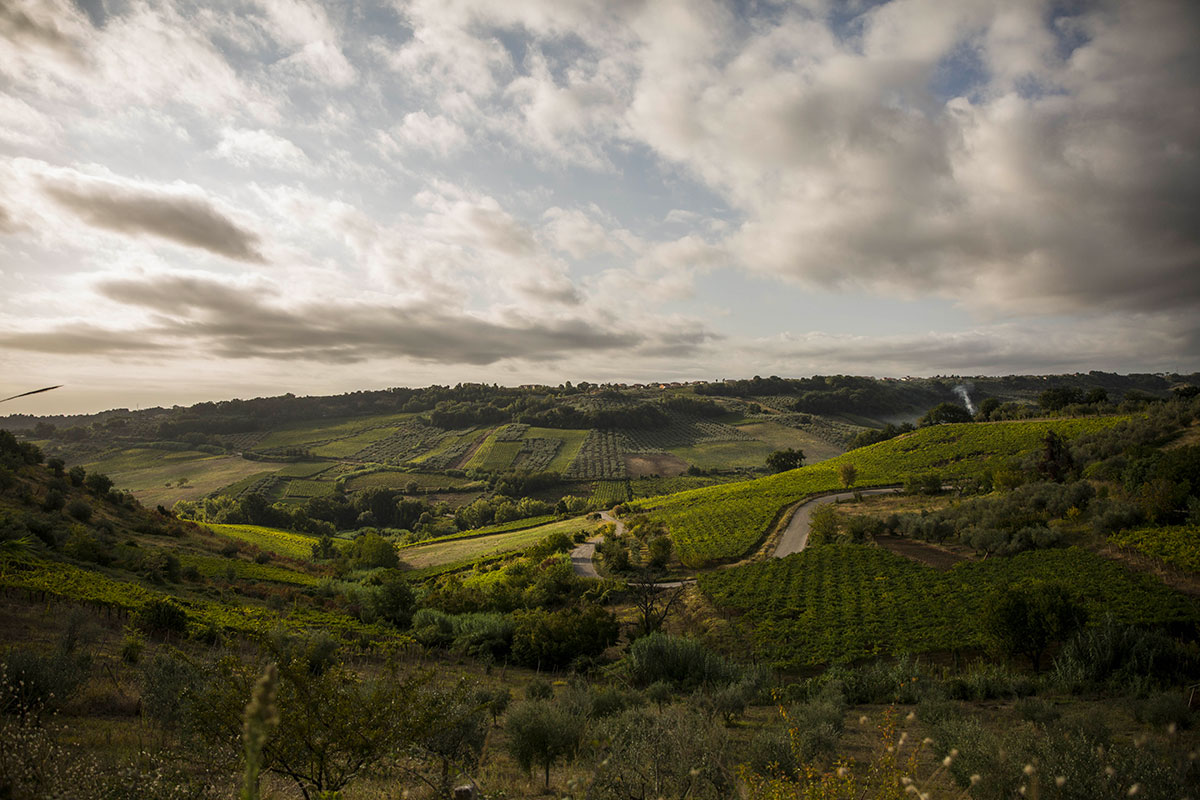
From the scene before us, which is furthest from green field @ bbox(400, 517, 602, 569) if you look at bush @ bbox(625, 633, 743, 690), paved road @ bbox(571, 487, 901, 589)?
bush @ bbox(625, 633, 743, 690)

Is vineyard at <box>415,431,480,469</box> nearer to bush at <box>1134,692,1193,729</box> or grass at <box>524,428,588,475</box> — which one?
grass at <box>524,428,588,475</box>

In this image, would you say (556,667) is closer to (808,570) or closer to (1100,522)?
(808,570)

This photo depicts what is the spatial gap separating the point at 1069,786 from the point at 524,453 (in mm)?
144153

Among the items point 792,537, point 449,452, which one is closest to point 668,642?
point 792,537

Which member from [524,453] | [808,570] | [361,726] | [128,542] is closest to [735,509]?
[808,570]

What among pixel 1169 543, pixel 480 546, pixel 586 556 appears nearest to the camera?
pixel 1169 543

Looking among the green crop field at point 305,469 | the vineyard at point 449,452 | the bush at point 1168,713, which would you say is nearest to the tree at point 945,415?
the bush at point 1168,713

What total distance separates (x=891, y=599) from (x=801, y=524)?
25822 millimetres

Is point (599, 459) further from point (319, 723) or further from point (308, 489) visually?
point (319, 723)

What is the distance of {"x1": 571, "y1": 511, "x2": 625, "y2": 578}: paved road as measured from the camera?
5186cm

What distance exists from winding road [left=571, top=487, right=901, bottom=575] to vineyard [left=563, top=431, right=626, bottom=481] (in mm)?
55836

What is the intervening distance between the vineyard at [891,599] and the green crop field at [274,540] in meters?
58.1

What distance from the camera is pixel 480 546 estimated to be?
7462 centimetres

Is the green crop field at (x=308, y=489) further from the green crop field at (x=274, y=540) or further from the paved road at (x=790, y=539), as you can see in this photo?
the paved road at (x=790, y=539)
